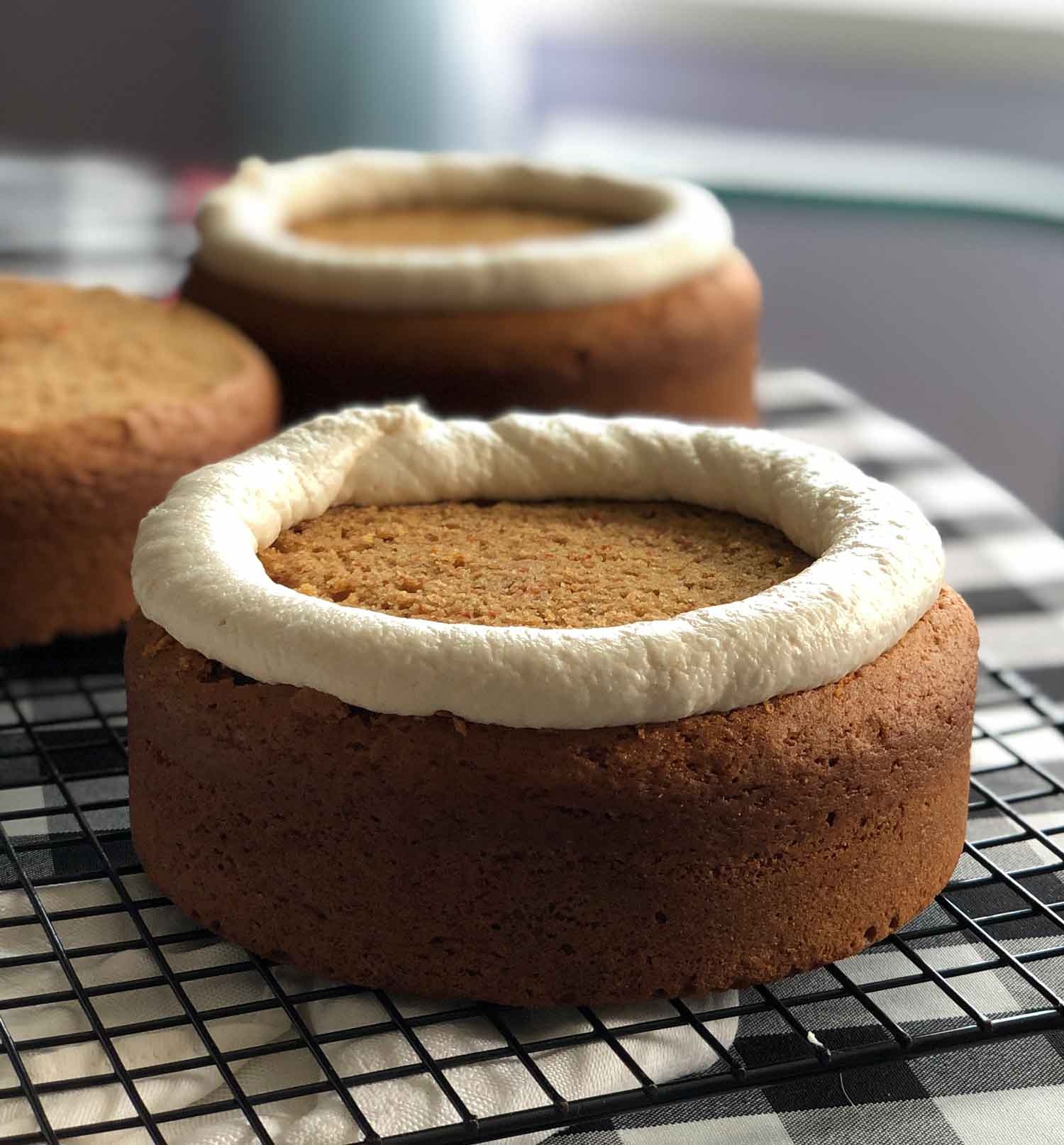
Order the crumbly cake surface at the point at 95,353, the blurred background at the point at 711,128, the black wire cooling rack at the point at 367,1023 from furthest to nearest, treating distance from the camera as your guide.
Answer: the blurred background at the point at 711,128
the crumbly cake surface at the point at 95,353
the black wire cooling rack at the point at 367,1023

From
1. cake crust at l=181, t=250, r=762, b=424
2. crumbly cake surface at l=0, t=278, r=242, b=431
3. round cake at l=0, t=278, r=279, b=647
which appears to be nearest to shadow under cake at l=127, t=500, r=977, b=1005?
round cake at l=0, t=278, r=279, b=647

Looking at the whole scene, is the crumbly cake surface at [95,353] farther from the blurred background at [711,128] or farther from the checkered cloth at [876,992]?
the blurred background at [711,128]

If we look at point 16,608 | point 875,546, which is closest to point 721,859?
point 875,546

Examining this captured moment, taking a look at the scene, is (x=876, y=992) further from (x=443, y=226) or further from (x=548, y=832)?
(x=443, y=226)

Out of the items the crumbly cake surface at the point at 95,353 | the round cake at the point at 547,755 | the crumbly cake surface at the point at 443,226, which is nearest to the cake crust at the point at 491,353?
the crumbly cake surface at the point at 95,353

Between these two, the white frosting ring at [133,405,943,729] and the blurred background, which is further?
the blurred background

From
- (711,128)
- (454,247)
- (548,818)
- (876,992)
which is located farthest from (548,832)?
(711,128)

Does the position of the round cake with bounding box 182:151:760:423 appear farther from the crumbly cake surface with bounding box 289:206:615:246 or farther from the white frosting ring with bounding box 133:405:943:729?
the white frosting ring with bounding box 133:405:943:729
